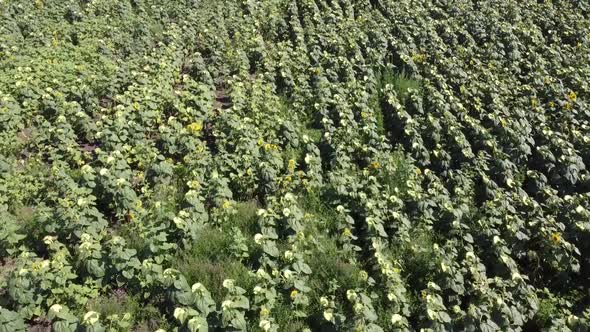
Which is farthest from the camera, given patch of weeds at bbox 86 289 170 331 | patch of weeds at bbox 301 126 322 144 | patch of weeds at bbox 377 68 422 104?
patch of weeds at bbox 377 68 422 104

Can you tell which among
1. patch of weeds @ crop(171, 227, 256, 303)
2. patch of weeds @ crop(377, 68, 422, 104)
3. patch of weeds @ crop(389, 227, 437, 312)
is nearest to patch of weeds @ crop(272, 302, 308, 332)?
patch of weeds @ crop(171, 227, 256, 303)

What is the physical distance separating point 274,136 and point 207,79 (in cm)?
250

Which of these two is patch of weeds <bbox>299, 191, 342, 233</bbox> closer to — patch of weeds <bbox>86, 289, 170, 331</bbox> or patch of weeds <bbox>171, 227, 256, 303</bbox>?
patch of weeds <bbox>171, 227, 256, 303</bbox>

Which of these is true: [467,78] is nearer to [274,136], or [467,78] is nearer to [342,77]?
[342,77]

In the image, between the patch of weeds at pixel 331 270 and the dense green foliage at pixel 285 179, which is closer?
the dense green foliage at pixel 285 179

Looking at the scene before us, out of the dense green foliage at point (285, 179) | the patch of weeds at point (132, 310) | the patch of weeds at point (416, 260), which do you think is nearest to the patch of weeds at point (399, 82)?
the dense green foliage at point (285, 179)

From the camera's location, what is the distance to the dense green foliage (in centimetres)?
523

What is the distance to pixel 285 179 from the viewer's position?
703 cm

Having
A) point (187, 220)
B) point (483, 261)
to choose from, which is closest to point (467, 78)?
point (483, 261)

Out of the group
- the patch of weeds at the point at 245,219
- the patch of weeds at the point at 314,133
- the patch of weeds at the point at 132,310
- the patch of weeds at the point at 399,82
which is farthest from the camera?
the patch of weeds at the point at 399,82

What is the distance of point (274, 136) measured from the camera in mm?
8039

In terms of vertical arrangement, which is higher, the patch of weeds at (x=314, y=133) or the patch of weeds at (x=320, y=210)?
the patch of weeds at (x=320, y=210)

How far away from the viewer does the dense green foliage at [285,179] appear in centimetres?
523

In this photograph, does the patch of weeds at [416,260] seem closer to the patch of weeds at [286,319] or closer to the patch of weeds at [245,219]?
the patch of weeds at [286,319]
